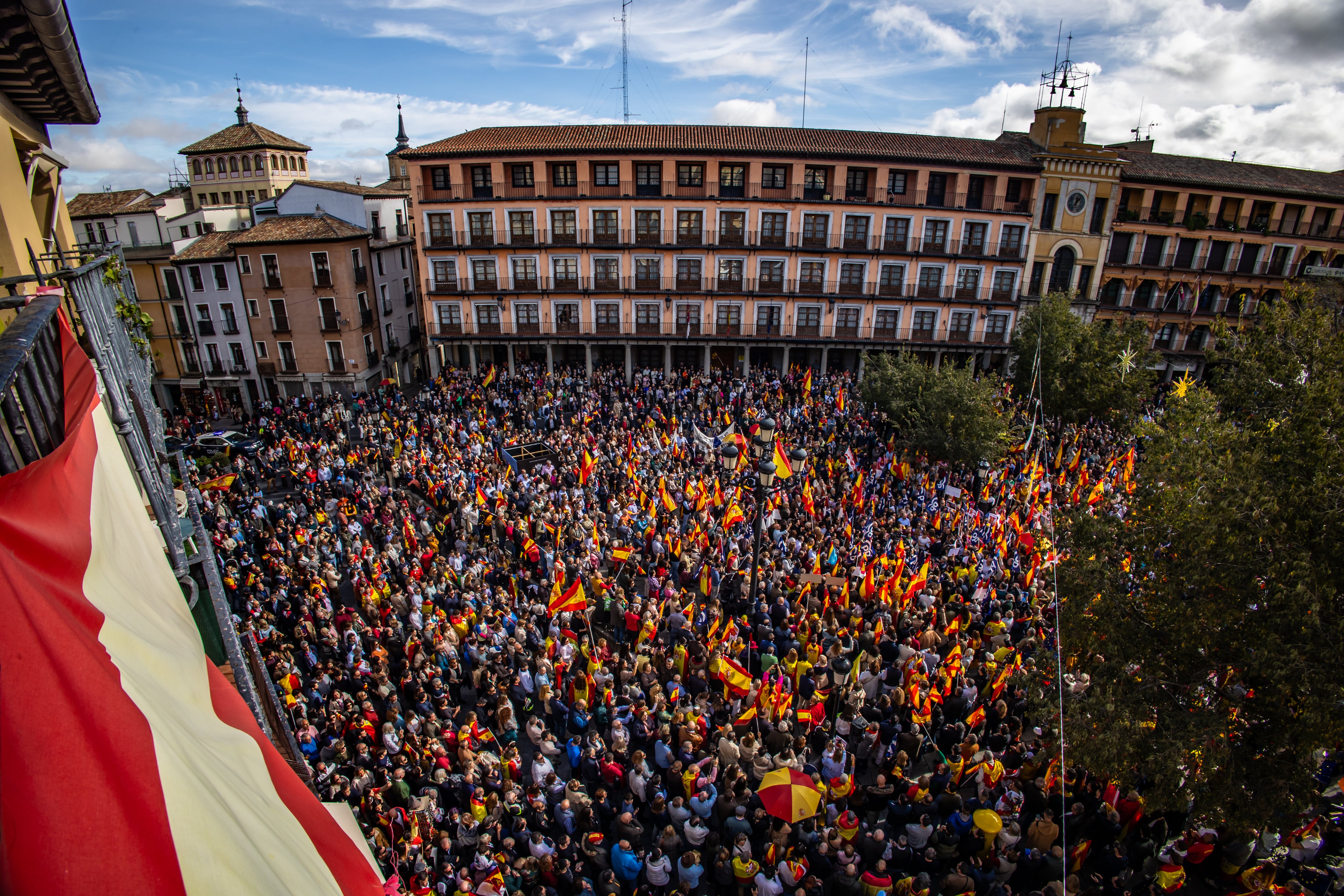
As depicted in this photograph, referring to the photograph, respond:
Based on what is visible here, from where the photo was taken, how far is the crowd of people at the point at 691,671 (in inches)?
332

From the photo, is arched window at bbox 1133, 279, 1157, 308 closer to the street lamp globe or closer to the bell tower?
the bell tower

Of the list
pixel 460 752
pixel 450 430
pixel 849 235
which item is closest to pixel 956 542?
pixel 460 752

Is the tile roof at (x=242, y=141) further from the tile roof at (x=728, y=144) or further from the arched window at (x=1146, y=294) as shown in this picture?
the arched window at (x=1146, y=294)

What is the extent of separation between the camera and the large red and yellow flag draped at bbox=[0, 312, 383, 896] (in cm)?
188

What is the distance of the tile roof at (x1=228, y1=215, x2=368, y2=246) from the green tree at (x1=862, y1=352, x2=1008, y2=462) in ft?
88.6

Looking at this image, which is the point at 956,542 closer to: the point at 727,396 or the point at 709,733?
the point at 709,733

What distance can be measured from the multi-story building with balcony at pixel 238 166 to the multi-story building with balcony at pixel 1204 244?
55829mm

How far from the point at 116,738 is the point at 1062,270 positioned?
43.5 metres

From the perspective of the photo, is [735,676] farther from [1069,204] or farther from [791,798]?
[1069,204]

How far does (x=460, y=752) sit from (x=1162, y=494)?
414 inches

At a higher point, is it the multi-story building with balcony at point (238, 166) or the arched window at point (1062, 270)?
the multi-story building with balcony at point (238, 166)

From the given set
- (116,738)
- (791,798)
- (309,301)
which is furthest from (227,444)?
(116,738)

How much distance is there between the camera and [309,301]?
32.9 metres

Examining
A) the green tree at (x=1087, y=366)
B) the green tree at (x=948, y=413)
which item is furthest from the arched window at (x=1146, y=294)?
the green tree at (x=948, y=413)
